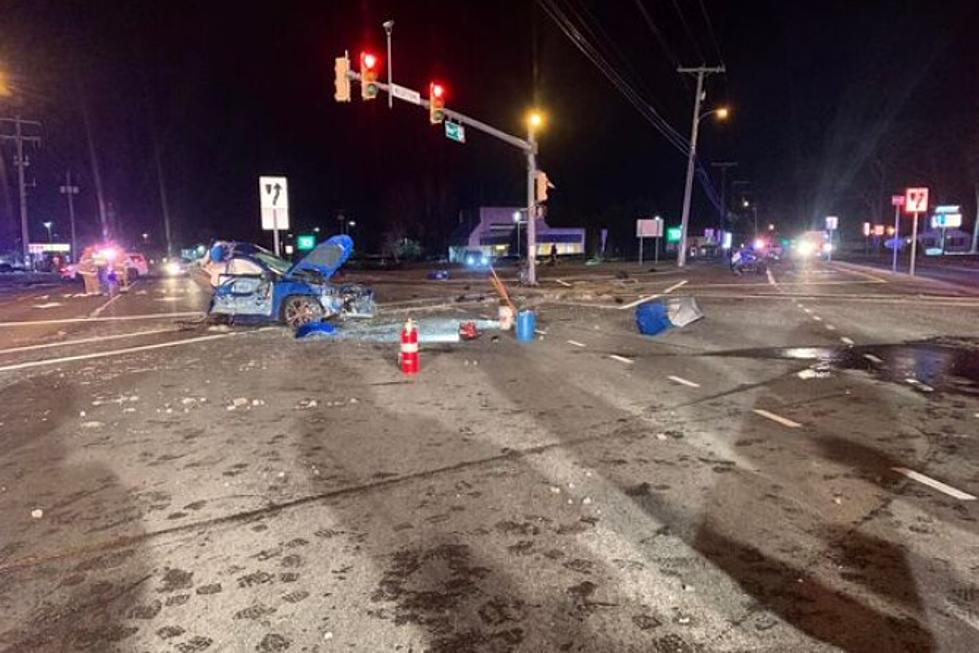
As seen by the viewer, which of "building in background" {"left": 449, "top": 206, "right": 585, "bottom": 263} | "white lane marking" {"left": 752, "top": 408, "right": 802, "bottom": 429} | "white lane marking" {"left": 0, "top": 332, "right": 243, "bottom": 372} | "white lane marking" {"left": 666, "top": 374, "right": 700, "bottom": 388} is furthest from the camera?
"building in background" {"left": 449, "top": 206, "right": 585, "bottom": 263}

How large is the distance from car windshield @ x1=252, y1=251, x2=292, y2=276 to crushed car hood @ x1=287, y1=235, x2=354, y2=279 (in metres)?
0.31

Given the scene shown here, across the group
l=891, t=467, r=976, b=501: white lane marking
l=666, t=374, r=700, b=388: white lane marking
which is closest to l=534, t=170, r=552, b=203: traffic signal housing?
l=666, t=374, r=700, b=388: white lane marking

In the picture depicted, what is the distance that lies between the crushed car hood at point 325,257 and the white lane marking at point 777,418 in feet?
34.9

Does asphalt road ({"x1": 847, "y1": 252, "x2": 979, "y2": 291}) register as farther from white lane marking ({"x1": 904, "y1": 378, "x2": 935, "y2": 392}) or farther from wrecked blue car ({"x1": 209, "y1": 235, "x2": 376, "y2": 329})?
wrecked blue car ({"x1": 209, "y1": 235, "x2": 376, "y2": 329})

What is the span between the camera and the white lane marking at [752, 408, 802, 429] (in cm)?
793

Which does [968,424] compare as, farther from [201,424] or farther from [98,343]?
[98,343]

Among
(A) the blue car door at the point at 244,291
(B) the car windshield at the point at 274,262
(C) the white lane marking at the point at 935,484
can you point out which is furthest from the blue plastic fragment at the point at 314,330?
(C) the white lane marking at the point at 935,484

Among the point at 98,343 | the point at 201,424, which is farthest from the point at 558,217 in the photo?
the point at 201,424

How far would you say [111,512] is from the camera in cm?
547

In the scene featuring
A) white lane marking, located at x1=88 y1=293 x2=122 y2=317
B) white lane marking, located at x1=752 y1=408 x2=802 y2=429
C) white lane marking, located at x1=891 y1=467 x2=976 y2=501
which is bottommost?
white lane marking, located at x1=88 y1=293 x2=122 y2=317

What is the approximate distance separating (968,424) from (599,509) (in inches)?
191

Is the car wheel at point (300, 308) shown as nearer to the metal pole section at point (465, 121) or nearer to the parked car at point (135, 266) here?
the metal pole section at point (465, 121)

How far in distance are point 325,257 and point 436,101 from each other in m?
6.85

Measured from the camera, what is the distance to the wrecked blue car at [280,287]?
55.3 ft
